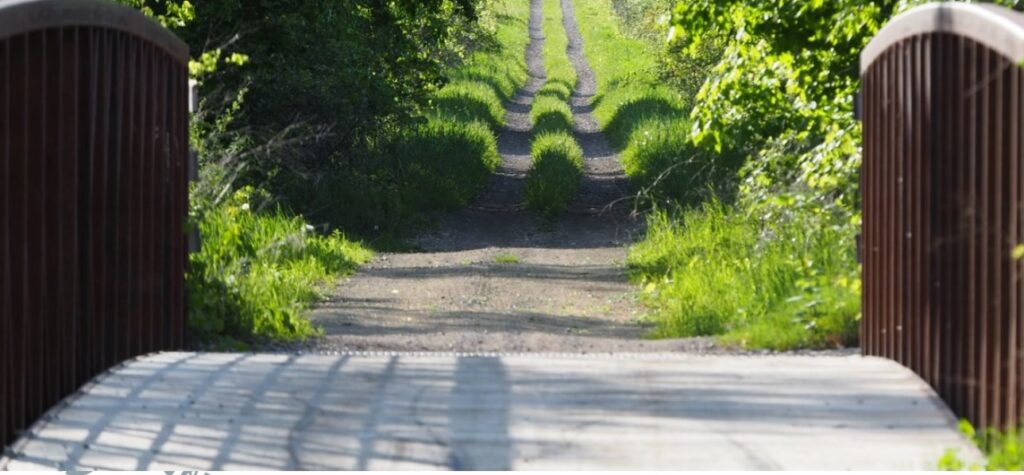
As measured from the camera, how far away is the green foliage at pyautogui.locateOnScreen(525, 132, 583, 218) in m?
20.9

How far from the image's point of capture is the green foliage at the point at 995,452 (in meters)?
4.71

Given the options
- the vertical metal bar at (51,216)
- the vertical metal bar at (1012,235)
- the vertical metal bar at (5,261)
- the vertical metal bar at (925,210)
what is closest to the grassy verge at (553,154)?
the vertical metal bar at (925,210)

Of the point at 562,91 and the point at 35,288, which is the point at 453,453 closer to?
the point at 35,288

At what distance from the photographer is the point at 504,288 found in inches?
515

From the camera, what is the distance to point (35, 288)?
579 cm

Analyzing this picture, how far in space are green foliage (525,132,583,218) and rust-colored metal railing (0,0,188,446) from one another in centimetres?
1252

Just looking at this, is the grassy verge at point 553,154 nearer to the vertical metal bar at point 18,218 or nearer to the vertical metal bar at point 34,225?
the vertical metal bar at point 34,225

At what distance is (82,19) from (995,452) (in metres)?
3.88

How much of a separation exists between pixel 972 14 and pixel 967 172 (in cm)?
57

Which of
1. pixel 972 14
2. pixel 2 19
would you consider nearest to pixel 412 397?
pixel 2 19

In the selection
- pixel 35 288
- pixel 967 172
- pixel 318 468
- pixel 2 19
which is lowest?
pixel 318 468

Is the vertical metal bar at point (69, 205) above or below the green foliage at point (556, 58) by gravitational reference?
below

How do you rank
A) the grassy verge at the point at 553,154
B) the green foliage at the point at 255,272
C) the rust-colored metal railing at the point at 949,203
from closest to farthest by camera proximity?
the rust-colored metal railing at the point at 949,203 < the green foliage at the point at 255,272 < the grassy verge at the point at 553,154

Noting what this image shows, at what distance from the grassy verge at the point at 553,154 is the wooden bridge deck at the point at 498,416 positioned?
13.7m
